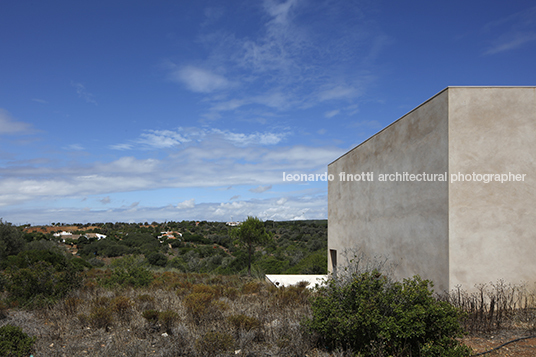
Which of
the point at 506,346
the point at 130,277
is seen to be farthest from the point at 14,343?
the point at 506,346

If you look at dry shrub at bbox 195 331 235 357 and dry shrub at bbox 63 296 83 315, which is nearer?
dry shrub at bbox 195 331 235 357

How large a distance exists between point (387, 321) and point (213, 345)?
2610mm

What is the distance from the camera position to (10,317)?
769cm

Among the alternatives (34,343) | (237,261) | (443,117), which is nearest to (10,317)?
(34,343)

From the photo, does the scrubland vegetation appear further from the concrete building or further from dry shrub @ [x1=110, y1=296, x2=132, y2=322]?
the concrete building

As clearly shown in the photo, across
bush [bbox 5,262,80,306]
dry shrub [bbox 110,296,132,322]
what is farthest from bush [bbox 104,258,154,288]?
dry shrub [bbox 110,296,132,322]

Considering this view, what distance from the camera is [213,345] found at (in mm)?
5125

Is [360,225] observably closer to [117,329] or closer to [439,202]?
[439,202]

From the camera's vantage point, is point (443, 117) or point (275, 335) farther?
point (443, 117)

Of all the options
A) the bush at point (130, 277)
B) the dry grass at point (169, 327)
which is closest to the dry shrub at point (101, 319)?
the dry grass at point (169, 327)

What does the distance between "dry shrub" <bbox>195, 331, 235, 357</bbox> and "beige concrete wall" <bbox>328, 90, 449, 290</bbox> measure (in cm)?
475

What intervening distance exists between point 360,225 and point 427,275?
12.8 feet

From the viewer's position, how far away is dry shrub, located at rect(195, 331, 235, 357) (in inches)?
200

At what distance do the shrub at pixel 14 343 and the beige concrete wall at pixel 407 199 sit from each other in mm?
7771
